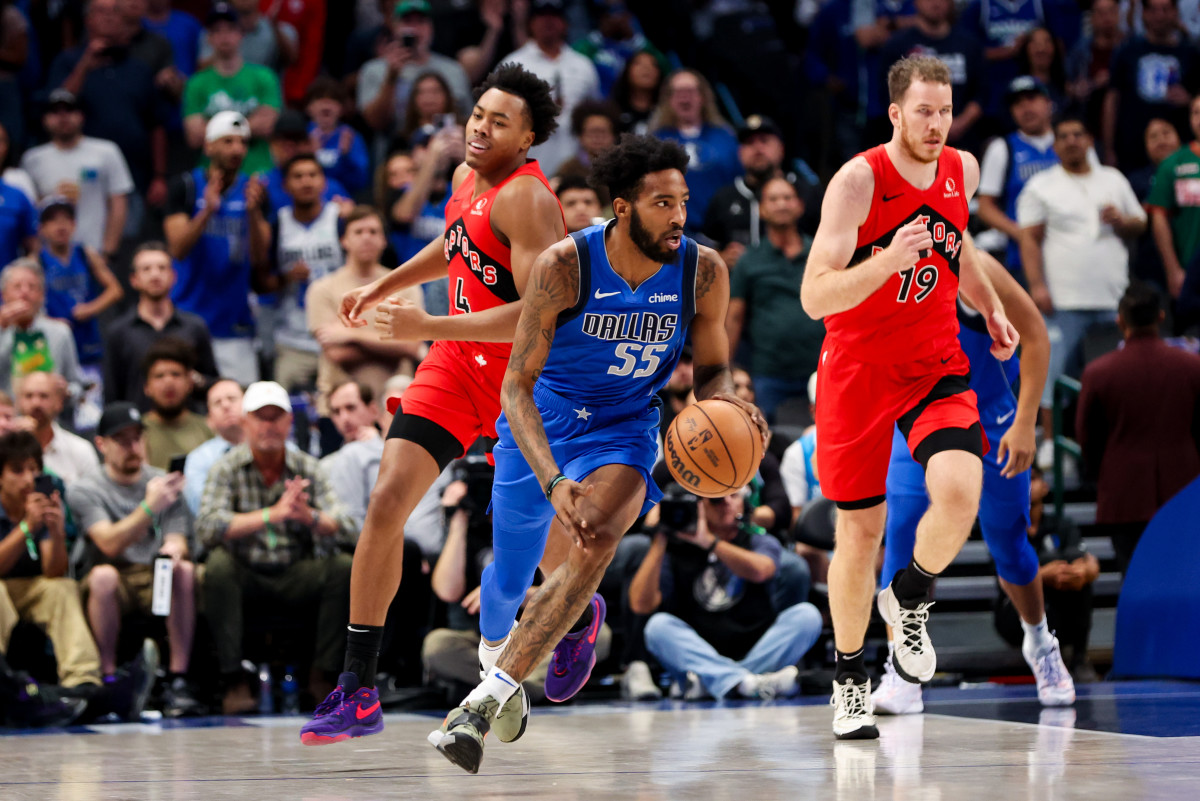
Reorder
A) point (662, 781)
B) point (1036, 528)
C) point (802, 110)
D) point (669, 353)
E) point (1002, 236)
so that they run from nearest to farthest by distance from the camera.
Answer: point (662, 781)
point (669, 353)
point (1036, 528)
point (1002, 236)
point (802, 110)

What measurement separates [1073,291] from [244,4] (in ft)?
23.5

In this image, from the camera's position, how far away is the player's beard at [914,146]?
5.72m

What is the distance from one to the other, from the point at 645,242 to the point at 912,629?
1.94 meters

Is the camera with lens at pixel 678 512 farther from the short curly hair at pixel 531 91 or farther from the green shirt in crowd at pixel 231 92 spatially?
the green shirt in crowd at pixel 231 92

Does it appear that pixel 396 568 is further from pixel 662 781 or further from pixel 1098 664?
pixel 1098 664

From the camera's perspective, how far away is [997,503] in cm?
690

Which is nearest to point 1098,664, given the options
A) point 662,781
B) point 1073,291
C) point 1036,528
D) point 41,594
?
point 1036,528

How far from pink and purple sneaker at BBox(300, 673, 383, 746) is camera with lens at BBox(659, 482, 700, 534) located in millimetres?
3136

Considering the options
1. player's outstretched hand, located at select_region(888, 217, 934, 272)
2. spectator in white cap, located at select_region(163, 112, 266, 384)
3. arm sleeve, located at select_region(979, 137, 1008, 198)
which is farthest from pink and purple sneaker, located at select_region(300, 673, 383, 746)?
arm sleeve, located at select_region(979, 137, 1008, 198)

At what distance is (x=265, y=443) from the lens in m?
8.40

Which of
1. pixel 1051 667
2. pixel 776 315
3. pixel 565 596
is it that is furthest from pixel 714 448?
pixel 776 315

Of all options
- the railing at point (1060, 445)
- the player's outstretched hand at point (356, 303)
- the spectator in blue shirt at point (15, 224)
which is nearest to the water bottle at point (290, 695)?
the player's outstretched hand at point (356, 303)

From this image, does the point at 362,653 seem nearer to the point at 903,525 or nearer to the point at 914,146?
the point at 903,525

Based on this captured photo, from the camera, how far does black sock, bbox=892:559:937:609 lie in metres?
5.76
